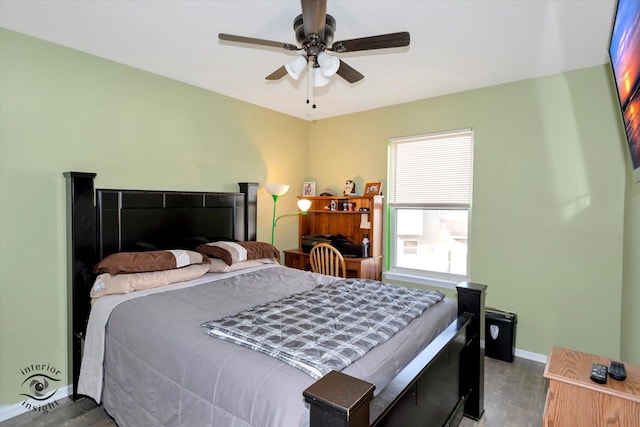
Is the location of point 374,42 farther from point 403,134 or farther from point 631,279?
point 631,279

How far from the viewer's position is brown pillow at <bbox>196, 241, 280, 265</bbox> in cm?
295

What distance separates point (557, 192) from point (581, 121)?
1.96ft

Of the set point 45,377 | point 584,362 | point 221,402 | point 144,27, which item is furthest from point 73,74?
point 584,362

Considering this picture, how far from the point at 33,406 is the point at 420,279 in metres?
3.40

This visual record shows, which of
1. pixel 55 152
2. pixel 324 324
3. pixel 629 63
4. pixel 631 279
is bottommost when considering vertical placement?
pixel 324 324

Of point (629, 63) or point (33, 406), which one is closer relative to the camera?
point (629, 63)

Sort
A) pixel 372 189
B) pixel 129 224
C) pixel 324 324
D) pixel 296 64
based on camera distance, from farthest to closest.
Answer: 1. pixel 372 189
2. pixel 129 224
3. pixel 296 64
4. pixel 324 324

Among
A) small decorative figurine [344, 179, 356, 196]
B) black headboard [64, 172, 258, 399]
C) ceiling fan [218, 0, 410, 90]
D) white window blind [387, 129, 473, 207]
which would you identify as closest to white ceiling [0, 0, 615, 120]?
→ ceiling fan [218, 0, 410, 90]

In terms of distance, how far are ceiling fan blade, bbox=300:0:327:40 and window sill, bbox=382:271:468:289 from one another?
2.70m

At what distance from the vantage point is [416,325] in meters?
1.80

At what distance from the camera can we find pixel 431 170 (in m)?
3.63

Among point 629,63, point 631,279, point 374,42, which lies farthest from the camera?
point 631,279

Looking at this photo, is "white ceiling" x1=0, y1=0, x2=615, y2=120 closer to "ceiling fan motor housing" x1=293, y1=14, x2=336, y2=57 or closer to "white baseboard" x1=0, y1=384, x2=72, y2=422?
"ceiling fan motor housing" x1=293, y1=14, x2=336, y2=57

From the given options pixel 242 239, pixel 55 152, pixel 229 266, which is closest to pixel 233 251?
pixel 229 266
